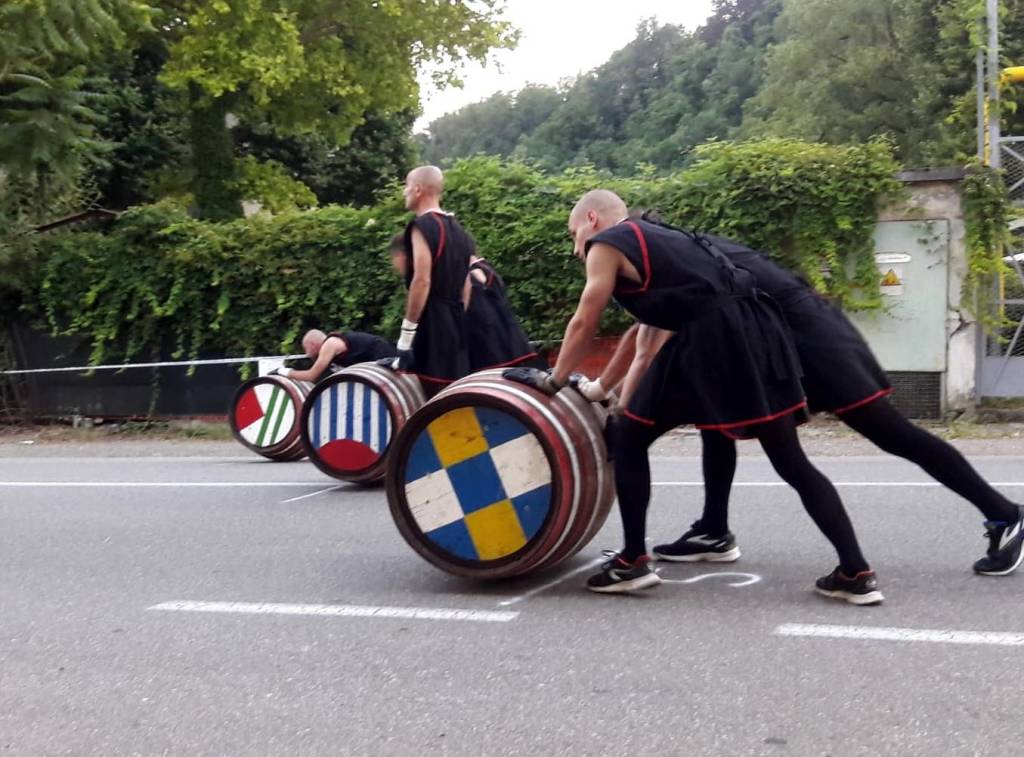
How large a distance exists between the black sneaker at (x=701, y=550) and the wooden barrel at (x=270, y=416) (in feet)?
17.1

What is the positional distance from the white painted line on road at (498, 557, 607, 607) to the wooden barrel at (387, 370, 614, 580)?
12cm

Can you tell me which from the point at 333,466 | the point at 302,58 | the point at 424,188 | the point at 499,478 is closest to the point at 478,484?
the point at 499,478

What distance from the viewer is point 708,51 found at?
70.9 m

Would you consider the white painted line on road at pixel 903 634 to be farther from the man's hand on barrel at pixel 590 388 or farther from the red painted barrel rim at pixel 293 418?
the red painted barrel rim at pixel 293 418

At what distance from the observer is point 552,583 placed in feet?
17.0

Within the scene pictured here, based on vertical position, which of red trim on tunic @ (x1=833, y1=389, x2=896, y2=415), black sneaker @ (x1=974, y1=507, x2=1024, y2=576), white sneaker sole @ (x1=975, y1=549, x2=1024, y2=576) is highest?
red trim on tunic @ (x1=833, y1=389, x2=896, y2=415)

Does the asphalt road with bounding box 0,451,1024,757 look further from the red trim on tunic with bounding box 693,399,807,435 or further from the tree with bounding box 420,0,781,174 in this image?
the tree with bounding box 420,0,781,174

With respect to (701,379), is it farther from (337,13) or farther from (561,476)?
(337,13)

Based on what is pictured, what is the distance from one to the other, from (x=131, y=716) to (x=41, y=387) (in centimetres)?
1303

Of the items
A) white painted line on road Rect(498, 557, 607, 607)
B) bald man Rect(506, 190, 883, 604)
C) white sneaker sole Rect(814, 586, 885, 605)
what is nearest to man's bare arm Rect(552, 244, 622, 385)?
bald man Rect(506, 190, 883, 604)

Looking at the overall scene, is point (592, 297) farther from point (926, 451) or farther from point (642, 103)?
point (642, 103)

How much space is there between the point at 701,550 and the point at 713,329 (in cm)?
137

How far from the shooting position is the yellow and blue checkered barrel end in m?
4.79

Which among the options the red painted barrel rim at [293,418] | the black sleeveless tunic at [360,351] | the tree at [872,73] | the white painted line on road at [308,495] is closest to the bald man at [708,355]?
the white painted line on road at [308,495]
